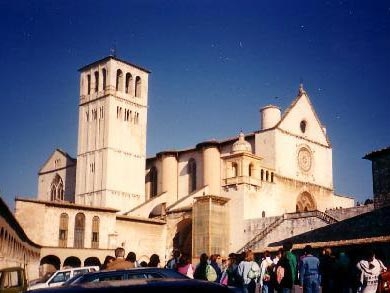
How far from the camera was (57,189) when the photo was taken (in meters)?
59.8

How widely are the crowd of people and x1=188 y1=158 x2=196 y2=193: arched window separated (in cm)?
3715

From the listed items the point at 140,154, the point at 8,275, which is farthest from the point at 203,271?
the point at 140,154

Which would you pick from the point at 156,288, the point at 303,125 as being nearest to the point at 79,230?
the point at 303,125

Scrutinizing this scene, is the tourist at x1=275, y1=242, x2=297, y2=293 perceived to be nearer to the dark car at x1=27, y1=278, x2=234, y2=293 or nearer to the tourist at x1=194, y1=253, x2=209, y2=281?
the tourist at x1=194, y1=253, x2=209, y2=281

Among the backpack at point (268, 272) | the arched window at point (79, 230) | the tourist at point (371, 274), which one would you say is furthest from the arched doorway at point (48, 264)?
the tourist at point (371, 274)

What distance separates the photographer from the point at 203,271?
12.9 m

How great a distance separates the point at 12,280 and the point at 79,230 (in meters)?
25.9

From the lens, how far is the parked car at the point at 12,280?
1340cm

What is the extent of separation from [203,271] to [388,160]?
16086mm

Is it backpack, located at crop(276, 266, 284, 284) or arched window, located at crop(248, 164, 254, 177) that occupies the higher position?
arched window, located at crop(248, 164, 254, 177)

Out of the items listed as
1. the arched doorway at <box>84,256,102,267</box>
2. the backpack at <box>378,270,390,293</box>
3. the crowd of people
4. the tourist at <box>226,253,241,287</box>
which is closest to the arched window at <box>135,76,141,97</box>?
the arched doorway at <box>84,256,102,267</box>

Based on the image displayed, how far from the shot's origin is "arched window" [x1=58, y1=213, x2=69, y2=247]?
38450 millimetres

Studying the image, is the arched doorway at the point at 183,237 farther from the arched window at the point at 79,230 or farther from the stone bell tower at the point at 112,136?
the stone bell tower at the point at 112,136

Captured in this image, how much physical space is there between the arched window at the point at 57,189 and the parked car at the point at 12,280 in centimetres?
4588
